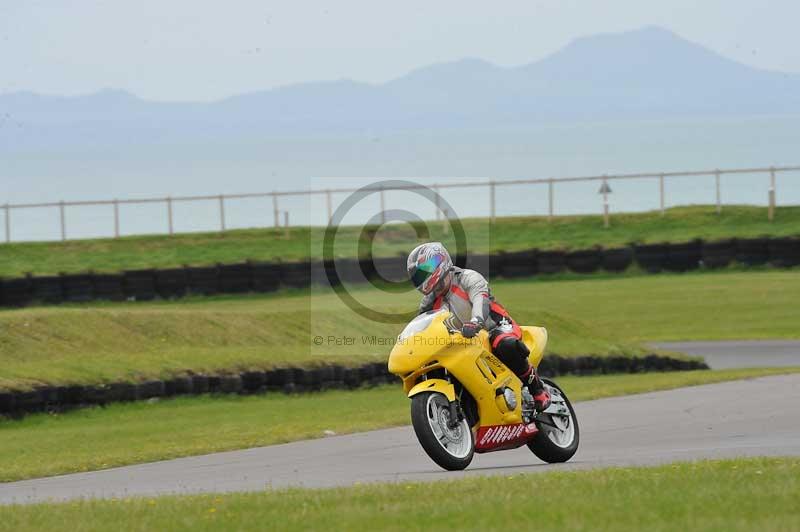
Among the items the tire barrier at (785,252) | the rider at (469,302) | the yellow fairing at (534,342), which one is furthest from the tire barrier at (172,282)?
the rider at (469,302)

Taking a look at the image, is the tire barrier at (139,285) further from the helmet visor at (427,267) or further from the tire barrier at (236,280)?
the helmet visor at (427,267)

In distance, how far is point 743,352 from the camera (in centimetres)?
2559

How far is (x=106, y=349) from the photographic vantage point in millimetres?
19672

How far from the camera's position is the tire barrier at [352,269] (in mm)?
34281

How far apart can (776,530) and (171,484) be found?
5493 millimetres

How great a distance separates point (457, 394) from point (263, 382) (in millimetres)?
9096

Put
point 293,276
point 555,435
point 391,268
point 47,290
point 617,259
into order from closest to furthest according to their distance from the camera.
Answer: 1. point 555,435
2. point 47,290
3. point 391,268
4. point 293,276
5. point 617,259

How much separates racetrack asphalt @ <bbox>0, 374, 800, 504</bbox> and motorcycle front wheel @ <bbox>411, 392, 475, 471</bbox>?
0.14 m

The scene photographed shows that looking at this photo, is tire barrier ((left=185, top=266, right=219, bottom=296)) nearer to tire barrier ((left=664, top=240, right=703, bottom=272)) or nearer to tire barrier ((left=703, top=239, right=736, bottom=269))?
tire barrier ((left=664, top=240, right=703, bottom=272))

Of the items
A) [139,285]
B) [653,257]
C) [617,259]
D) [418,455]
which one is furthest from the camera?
[617,259]

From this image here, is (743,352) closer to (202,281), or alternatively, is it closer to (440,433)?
(202,281)

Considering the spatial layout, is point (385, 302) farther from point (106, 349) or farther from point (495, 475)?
point (495, 475)

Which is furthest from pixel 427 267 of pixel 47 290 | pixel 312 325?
pixel 47 290

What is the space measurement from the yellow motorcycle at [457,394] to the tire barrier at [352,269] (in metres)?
24.0
